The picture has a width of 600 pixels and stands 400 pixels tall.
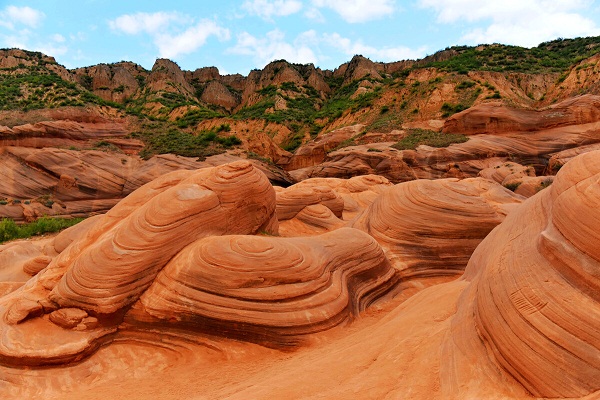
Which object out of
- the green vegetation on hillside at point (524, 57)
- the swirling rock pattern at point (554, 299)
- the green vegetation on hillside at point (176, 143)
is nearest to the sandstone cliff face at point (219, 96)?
the green vegetation on hillside at point (524, 57)

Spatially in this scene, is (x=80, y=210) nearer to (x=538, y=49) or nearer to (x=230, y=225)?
(x=230, y=225)

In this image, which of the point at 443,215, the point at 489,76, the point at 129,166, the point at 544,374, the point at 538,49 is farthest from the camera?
the point at 538,49

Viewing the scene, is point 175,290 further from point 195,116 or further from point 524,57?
point 524,57

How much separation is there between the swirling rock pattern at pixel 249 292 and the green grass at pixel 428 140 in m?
29.2

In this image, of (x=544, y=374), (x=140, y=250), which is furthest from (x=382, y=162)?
(x=544, y=374)

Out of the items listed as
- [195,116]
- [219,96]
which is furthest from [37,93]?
[219,96]

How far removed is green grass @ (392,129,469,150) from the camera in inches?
1312

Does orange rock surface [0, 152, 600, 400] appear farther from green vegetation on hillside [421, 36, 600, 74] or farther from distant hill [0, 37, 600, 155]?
green vegetation on hillside [421, 36, 600, 74]

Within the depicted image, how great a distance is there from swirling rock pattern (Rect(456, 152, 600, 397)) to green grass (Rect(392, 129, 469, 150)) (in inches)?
1198

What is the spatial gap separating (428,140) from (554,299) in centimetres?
3310

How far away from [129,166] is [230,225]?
22.7 m

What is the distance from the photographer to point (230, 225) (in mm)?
8180

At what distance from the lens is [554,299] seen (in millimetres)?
3531

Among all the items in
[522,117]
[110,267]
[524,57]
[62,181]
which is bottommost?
[110,267]
